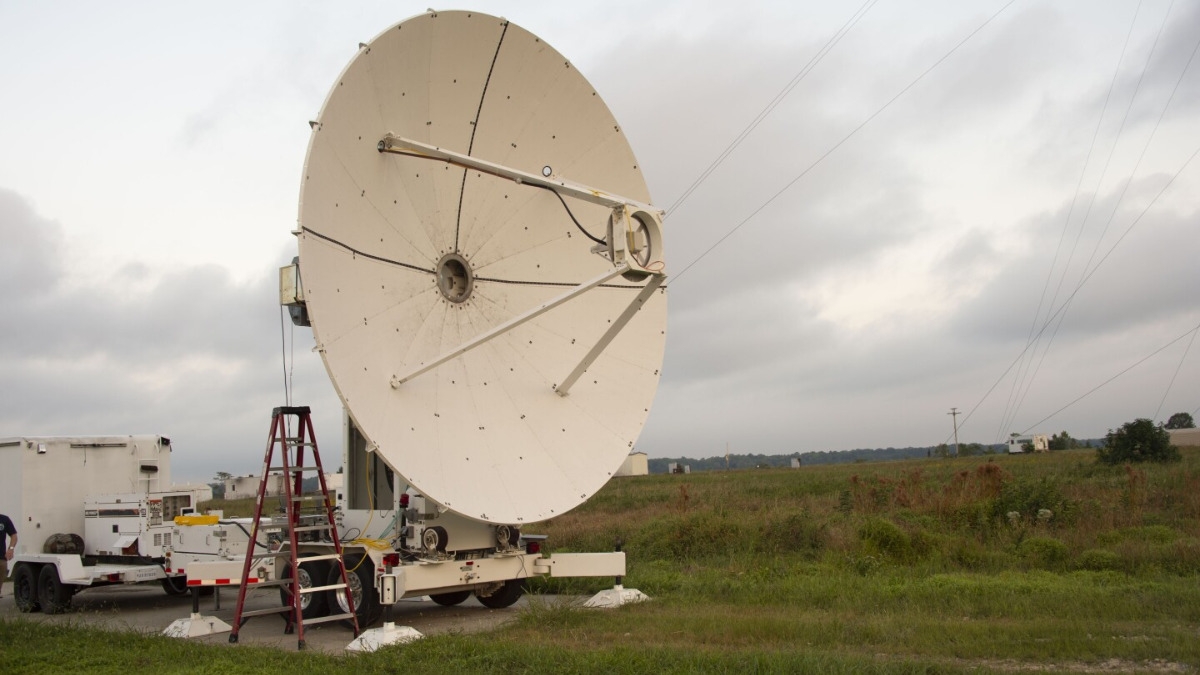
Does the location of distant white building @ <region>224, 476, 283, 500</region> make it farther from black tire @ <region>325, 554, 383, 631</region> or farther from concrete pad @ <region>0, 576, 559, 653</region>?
black tire @ <region>325, 554, 383, 631</region>

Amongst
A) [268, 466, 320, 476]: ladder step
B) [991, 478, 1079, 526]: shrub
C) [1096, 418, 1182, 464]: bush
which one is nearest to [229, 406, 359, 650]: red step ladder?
[268, 466, 320, 476]: ladder step

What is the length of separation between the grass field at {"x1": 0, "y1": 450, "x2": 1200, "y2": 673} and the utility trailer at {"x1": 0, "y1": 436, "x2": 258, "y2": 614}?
2.78 metres

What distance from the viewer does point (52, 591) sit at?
15.5 metres

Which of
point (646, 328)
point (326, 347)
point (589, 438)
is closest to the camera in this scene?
point (326, 347)

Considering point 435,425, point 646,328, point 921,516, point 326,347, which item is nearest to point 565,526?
point 921,516

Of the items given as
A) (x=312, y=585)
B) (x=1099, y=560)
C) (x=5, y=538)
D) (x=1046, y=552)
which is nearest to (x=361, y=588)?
(x=312, y=585)

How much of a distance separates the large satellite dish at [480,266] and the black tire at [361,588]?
195 centimetres

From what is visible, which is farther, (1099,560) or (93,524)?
Result: (93,524)

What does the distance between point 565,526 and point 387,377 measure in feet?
43.8

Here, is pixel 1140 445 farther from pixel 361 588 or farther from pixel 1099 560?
pixel 361 588

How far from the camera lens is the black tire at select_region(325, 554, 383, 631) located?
1216 centimetres

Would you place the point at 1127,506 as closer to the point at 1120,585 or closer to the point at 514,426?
the point at 1120,585

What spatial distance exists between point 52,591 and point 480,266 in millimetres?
8944

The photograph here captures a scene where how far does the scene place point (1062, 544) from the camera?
1466 cm
